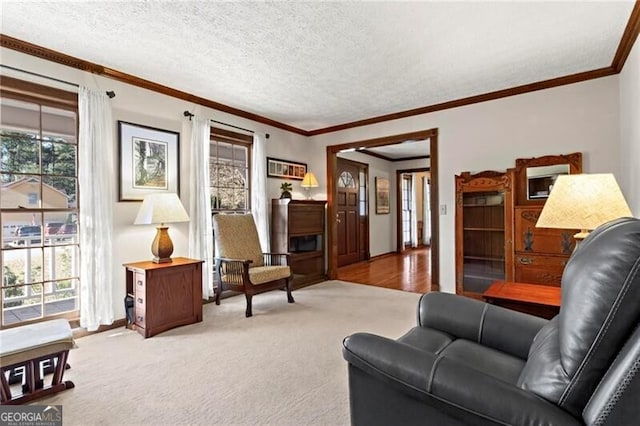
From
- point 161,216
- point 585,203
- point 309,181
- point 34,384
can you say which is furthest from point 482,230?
point 34,384

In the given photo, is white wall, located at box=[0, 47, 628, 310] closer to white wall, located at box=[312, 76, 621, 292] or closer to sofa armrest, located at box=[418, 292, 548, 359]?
white wall, located at box=[312, 76, 621, 292]

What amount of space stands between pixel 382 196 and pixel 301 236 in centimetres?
346

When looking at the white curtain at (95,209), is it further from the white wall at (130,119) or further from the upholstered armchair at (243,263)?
the upholstered armchair at (243,263)

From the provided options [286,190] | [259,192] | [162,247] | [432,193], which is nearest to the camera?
[162,247]

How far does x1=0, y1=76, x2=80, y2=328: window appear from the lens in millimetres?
2627

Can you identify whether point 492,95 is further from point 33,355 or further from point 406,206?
point 406,206

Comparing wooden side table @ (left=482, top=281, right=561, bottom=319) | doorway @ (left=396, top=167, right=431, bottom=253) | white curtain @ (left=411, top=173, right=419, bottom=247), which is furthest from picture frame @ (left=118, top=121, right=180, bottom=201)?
white curtain @ (left=411, top=173, right=419, bottom=247)

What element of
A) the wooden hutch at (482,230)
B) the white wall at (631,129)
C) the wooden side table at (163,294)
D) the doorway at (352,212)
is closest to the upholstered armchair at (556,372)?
the white wall at (631,129)

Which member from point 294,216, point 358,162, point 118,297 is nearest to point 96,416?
point 118,297

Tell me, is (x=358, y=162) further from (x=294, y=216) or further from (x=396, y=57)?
(x=396, y=57)

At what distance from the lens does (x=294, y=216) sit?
4.72 meters

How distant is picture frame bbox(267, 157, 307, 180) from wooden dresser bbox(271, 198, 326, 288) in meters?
0.48

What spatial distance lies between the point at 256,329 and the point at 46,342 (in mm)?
1574

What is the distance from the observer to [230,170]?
4434 mm
